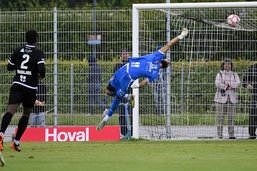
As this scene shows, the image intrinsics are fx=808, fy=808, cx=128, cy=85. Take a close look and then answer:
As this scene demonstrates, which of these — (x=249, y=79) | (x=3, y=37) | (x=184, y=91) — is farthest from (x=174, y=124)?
(x=3, y=37)

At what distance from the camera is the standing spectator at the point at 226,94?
21328 millimetres

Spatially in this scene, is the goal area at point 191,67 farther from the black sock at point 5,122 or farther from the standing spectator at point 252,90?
the black sock at point 5,122

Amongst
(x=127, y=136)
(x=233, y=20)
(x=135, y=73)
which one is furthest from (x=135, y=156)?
(x=233, y=20)

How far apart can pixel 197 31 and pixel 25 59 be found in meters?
6.44

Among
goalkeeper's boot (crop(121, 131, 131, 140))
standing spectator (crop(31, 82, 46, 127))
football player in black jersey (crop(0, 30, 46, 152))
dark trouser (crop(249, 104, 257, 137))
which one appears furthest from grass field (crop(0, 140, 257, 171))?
standing spectator (crop(31, 82, 46, 127))

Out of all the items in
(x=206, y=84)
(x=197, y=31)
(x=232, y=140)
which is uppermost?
(x=197, y=31)

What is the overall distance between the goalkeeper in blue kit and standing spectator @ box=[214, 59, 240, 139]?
2.45 metres

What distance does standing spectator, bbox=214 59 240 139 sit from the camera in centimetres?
2133

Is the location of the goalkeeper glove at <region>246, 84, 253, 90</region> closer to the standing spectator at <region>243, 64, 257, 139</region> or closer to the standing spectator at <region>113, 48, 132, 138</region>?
the standing spectator at <region>243, 64, 257, 139</region>

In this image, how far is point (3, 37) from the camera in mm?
22500

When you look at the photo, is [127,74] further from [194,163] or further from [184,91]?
[194,163]

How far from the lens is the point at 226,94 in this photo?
70.3ft

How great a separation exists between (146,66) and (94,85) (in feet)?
10.3

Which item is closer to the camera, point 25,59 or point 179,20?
point 25,59
